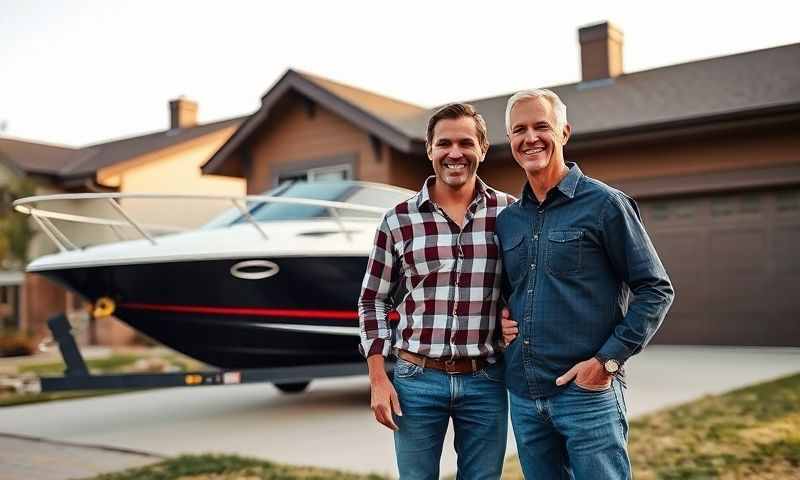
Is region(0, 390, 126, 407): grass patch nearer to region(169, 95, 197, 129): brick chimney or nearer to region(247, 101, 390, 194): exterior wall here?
region(247, 101, 390, 194): exterior wall

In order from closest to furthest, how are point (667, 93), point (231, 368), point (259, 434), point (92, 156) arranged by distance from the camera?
1. point (259, 434)
2. point (231, 368)
3. point (667, 93)
4. point (92, 156)

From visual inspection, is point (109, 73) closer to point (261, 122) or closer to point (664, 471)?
point (261, 122)

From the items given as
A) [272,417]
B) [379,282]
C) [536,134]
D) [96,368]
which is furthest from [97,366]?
[536,134]

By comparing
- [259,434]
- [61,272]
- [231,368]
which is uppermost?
[61,272]

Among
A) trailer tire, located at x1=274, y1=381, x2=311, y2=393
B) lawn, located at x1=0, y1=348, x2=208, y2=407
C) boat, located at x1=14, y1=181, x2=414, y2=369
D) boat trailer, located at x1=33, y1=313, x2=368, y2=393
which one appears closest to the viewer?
boat trailer, located at x1=33, y1=313, x2=368, y2=393

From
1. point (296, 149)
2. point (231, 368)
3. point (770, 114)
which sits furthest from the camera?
point (296, 149)

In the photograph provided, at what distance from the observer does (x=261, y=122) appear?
15.2 metres

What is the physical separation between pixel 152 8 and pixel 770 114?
339 inches

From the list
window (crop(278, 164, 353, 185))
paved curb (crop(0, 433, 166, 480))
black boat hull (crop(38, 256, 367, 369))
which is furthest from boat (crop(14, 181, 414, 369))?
window (crop(278, 164, 353, 185))

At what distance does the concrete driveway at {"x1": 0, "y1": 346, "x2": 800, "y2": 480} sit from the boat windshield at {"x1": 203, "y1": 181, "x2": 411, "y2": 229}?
5.96 feet

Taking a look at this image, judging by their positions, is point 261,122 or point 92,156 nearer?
point 261,122

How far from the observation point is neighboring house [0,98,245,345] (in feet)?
65.4

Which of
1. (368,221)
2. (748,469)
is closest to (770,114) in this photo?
(368,221)

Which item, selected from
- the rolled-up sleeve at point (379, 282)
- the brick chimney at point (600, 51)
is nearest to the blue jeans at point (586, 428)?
the rolled-up sleeve at point (379, 282)
